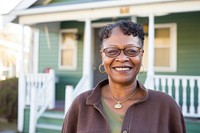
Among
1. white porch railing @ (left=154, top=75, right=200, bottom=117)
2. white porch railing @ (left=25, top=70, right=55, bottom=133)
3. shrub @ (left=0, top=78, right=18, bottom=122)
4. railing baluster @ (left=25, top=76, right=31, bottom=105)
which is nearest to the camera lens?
white porch railing @ (left=154, top=75, right=200, bottom=117)

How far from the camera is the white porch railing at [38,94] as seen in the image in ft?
25.3

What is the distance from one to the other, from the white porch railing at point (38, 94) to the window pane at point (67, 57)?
137 cm

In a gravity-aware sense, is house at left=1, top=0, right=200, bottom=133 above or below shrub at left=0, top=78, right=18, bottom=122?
above

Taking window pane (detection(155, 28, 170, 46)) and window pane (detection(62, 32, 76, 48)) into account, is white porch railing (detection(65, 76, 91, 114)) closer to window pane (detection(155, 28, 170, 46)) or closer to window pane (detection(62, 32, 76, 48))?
window pane (detection(155, 28, 170, 46))

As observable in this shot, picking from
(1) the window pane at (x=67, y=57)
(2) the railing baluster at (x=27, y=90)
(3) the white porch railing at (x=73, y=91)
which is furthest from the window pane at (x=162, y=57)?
(2) the railing baluster at (x=27, y=90)

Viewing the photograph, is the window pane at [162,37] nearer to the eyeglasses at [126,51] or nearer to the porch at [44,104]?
the porch at [44,104]

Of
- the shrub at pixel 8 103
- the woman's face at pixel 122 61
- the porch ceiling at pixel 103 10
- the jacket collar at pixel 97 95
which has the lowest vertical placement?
the shrub at pixel 8 103

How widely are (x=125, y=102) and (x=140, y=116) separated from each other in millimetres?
139

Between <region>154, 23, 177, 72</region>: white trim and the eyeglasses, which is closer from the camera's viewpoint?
the eyeglasses

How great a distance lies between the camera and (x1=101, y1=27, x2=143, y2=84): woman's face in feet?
5.43

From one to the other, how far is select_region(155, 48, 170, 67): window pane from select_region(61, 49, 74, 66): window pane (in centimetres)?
279

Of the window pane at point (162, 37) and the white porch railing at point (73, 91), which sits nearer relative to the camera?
the white porch railing at point (73, 91)

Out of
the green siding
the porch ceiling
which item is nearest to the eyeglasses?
the porch ceiling

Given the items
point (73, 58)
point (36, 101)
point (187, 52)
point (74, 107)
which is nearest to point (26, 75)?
point (36, 101)
